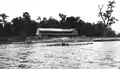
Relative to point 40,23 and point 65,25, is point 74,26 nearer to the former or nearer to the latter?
point 65,25

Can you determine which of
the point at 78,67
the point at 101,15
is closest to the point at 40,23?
the point at 101,15

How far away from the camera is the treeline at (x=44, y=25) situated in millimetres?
125312

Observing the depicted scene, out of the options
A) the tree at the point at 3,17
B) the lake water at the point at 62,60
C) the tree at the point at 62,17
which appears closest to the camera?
the lake water at the point at 62,60

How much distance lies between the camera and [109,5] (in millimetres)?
122875

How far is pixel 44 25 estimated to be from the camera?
14688cm

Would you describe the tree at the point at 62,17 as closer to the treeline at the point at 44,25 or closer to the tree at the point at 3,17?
the treeline at the point at 44,25

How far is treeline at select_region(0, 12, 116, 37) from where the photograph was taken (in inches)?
4934

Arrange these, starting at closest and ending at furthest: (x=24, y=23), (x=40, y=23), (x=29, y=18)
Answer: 1. (x=24, y=23)
2. (x=29, y=18)
3. (x=40, y=23)

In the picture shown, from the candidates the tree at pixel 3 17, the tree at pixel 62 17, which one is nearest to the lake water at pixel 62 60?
the tree at pixel 3 17

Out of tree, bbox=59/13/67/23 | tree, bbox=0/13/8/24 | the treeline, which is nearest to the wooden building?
the treeline

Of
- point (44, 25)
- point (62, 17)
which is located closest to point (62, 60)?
point (44, 25)

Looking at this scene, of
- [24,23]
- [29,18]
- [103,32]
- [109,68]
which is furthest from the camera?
[29,18]

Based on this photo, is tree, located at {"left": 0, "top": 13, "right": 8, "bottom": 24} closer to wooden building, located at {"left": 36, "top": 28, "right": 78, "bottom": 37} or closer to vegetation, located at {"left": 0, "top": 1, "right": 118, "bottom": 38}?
vegetation, located at {"left": 0, "top": 1, "right": 118, "bottom": 38}

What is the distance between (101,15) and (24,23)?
46.0 m
